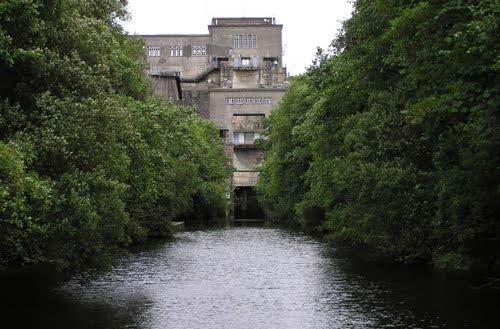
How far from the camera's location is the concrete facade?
94.6 meters

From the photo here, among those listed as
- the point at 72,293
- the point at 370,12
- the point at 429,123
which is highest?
the point at 370,12

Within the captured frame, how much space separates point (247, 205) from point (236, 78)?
19650 millimetres

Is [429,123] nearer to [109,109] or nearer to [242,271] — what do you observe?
[109,109]

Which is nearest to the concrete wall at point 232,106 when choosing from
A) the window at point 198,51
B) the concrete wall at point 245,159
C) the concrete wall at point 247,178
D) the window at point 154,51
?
the concrete wall at point 245,159

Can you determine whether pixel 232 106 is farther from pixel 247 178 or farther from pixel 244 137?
pixel 247 178

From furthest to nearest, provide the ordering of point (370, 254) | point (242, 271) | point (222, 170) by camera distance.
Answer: point (222, 170) → point (370, 254) → point (242, 271)

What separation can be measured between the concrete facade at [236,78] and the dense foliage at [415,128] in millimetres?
51613

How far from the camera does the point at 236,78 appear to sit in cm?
9594

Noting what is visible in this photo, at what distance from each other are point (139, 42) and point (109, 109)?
22800 mm

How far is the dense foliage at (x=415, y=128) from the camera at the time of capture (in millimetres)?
16016

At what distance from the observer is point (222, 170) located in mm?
80625

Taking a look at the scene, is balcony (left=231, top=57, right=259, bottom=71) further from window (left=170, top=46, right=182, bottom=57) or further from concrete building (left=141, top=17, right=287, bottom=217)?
window (left=170, top=46, right=182, bottom=57)

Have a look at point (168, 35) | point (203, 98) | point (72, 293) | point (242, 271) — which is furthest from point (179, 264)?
A: point (168, 35)

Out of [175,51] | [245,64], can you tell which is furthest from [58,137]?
[175,51]
